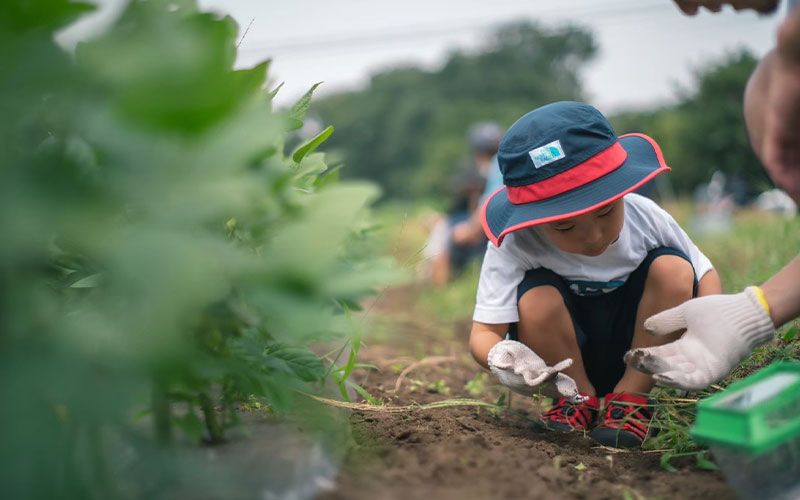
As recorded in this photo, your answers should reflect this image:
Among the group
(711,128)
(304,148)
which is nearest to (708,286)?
(304,148)

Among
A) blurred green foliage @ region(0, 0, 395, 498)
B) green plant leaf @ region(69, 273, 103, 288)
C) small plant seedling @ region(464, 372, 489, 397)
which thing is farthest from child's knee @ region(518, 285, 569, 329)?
green plant leaf @ region(69, 273, 103, 288)

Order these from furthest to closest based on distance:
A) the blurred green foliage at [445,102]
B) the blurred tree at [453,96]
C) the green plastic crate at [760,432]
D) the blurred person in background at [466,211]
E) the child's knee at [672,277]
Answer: the blurred tree at [453,96], the blurred green foliage at [445,102], the blurred person in background at [466,211], the child's knee at [672,277], the green plastic crate at [760,432]

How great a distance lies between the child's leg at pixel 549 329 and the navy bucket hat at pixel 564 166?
0.22 metres

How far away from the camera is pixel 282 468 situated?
892mm

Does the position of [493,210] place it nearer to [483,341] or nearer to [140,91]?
[483,341]

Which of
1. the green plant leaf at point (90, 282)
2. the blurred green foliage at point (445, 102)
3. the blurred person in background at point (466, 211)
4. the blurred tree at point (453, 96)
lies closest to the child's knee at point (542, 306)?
the green plant leaf at point (90, 282)

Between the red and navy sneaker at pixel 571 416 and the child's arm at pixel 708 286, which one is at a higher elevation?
the child's arm at pixel 708 286

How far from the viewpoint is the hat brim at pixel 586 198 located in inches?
51.5

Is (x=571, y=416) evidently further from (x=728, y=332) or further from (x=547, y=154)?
(x=547, y=154)

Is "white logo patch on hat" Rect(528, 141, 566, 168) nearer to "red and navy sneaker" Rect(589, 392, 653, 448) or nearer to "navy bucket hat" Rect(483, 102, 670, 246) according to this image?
"navy bucket hat" Rect(483, 102, 670, 246)

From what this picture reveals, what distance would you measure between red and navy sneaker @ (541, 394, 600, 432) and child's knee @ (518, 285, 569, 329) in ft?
0.64

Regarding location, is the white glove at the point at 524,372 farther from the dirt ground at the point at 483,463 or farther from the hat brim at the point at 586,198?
the hat brim at the point at 586,198

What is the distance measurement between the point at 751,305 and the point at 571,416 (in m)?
0.54

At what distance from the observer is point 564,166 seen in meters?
1.35
